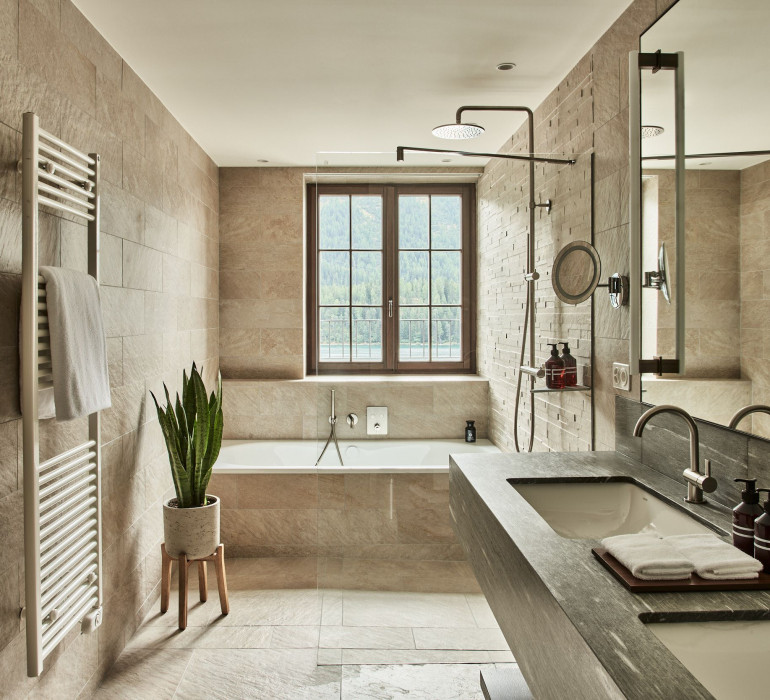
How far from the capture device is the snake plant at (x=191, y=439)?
2.85 metres

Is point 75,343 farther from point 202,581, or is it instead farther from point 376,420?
point 202,581

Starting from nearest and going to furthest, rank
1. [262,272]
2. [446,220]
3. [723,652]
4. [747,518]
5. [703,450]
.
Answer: [723,652] < [747,518] < [703,450] < [446,220] < [262,272]

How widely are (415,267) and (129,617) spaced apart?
2.06m

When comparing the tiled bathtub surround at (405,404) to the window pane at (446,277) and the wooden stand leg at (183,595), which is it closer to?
the window pane at (446,277)

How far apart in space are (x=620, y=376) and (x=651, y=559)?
3.85 ft

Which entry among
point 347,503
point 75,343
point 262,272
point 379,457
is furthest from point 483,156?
point 262,272

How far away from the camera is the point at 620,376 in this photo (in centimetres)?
225

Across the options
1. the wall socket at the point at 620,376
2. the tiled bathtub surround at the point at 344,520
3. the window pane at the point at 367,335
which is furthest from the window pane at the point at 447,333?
the wall socket at the point at 620,376

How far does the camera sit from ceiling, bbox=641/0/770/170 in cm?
143

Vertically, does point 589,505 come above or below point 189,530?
above

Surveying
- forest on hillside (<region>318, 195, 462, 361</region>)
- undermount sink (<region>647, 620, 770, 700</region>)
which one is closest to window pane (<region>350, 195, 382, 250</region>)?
forest on hillside (<region>318, 195, 462, 361</region>)

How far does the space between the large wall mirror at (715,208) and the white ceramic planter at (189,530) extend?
2.10 m

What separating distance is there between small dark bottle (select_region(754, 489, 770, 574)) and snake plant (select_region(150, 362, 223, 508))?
7.53ft

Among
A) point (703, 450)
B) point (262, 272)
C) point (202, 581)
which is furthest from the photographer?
point (262, 272)
